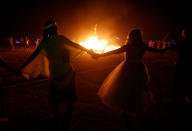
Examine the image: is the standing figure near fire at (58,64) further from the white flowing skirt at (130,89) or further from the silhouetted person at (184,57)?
the silhouetted person at (184,57)

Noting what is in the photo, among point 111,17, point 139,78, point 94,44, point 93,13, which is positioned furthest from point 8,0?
point 139,78

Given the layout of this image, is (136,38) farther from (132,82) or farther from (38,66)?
(38,66)

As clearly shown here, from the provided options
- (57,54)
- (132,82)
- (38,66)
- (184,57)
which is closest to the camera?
Answer: (57,54)

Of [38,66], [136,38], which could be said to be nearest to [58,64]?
[38,66]

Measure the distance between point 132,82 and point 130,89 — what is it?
19 centimetres

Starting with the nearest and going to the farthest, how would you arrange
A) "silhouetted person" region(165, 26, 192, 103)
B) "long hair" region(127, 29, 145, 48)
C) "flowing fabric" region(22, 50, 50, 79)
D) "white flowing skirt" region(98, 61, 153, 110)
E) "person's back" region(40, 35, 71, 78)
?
1. "person's back" region(40, 35, 71, 78)
2. "flowing fabric" region(22, 50, 50, 79)
3. "white flowing skirt" region(98, 61, 153, 110)
4. "long hair" region(127, 29, 145, 48)
5. "silhouetted person" region(165, 26, 192, 103)

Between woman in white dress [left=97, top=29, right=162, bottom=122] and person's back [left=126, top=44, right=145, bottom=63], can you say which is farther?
person's back [left=126, top=44, right=145, bottom=63]

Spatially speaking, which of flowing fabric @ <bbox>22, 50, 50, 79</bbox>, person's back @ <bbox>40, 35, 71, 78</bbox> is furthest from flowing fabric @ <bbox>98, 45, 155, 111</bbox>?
flowing fabric @ <bbox>22, 50, 50, 79</bbox>

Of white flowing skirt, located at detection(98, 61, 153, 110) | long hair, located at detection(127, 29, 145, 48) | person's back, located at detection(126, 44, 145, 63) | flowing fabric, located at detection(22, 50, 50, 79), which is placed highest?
long hair, located at detection(127, 29, 145, 48)

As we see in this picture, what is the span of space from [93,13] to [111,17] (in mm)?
10194

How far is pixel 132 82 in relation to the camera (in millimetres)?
3787

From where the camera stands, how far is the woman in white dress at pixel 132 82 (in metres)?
3.68

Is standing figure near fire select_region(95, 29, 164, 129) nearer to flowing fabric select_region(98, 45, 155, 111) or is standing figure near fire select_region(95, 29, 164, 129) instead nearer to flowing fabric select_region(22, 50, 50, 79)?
flowing fabric select_region(98, 45, 155, 111)

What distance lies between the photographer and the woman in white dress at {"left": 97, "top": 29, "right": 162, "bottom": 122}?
3.68m
